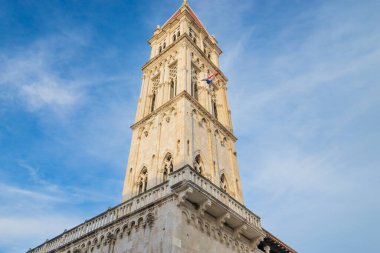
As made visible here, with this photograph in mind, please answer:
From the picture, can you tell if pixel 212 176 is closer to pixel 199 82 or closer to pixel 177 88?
pixel 177 88

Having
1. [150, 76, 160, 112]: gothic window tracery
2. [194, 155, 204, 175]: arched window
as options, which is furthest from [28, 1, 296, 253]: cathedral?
[150, 76, 160, 112]: gothic window tracery

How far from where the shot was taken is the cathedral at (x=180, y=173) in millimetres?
16312

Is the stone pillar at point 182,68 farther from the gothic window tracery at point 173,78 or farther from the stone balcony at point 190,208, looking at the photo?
the stone balcony at point 190,208

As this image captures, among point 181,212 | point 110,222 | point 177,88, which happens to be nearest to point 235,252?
point 181,212

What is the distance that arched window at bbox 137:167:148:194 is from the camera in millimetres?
22969

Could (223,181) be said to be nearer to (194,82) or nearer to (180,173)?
(180,173)

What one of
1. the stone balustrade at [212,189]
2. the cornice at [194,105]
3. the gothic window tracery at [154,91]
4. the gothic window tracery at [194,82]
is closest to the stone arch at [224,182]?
the stone balustrade at [212,189]

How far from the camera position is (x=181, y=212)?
52.6 feet

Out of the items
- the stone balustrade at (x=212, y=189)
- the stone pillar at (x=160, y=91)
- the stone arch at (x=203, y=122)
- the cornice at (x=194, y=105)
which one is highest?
the stone pillar at (x=160, y=91)

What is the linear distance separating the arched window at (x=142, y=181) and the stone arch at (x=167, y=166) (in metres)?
1.93

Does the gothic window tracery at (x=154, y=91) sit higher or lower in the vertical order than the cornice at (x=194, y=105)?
higher

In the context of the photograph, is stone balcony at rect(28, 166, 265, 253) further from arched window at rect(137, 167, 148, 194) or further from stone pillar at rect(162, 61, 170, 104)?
stone pillar at rect(162, 61, 170, 104)

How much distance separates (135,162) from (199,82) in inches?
382

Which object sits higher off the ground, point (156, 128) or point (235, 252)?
point (156, 128)
